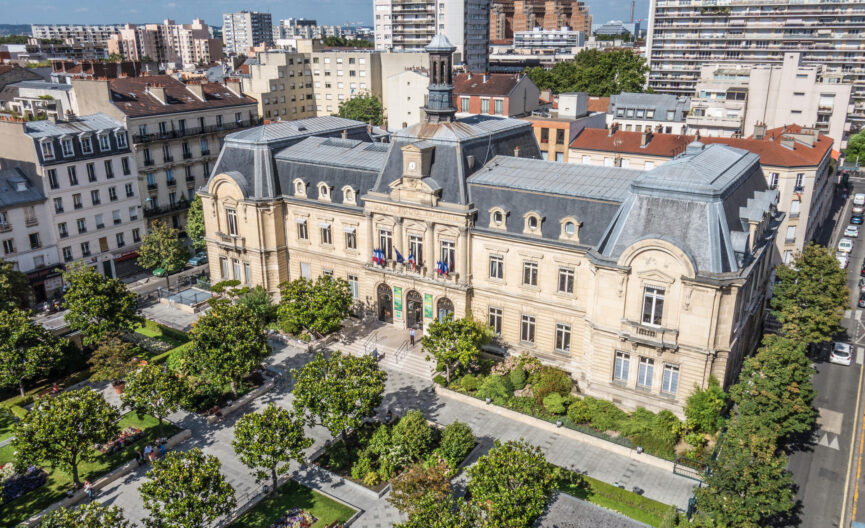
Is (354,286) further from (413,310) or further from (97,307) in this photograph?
(97,307)

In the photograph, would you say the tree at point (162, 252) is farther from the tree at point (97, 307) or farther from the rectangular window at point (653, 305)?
the rectangular window at point (653, 305)

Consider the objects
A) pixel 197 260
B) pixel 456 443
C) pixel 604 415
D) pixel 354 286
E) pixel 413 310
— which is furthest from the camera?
pixel 197 260

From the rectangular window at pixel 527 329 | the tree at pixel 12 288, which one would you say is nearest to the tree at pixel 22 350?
the tree at pixel 12 288

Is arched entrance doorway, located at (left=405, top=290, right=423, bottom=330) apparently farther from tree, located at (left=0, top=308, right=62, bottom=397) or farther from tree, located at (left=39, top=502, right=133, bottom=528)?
tree, located at (left=39, top=502, right=133, bottom=528)

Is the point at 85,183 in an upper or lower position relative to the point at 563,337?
upper

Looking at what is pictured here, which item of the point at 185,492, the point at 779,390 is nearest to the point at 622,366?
the point at 779,390

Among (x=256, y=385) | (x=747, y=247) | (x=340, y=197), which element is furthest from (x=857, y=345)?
(x=256, y=385)
